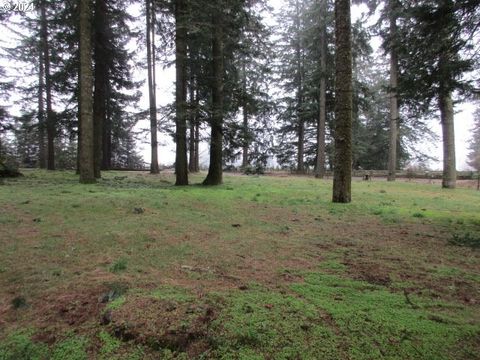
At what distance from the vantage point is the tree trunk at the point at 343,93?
26.9ft

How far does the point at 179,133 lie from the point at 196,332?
1011cm

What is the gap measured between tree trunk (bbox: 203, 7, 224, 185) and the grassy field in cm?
603

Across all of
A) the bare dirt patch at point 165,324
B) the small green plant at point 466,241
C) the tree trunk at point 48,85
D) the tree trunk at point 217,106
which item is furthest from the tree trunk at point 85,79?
the small green plant at point 466,241

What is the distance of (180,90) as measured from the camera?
11.7m

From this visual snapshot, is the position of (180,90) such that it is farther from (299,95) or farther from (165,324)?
(299,95)

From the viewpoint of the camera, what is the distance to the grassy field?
2.13 meters

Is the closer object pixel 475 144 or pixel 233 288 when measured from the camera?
pixel 233 288

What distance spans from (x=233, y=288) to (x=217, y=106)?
8.91m

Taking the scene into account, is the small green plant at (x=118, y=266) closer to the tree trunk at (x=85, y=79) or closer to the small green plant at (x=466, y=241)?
the small green plant at (x=466, y=241)

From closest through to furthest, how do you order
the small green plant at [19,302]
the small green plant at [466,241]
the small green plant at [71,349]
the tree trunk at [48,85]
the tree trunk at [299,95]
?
the small green plant at [71,349] → the small green plant at [19,302] → the small green plant at [466,241] → the tree trunk at [48,85] → the tree trunk at [299,95]

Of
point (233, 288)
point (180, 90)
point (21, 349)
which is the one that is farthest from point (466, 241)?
point (180, 90)

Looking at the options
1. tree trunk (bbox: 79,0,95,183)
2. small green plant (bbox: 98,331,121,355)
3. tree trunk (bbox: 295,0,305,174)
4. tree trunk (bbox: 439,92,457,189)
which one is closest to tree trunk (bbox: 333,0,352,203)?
small green plant (bbox: 98,331,121,355)

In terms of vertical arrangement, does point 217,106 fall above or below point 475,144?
below

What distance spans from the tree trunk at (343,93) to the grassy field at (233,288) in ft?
9.04
